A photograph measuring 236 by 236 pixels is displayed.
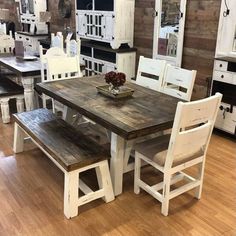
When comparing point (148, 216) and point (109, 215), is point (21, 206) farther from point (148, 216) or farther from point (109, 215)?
point (148, 216)

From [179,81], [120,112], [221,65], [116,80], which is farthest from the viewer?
[221,65]

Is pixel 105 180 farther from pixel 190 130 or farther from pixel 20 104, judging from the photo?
pixel 20 104

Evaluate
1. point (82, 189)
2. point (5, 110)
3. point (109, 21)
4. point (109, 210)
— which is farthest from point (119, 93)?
point (109, 21)

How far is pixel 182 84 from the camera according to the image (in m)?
2.50

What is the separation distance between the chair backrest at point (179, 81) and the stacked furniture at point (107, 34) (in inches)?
71.3

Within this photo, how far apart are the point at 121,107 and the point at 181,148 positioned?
1.87ft

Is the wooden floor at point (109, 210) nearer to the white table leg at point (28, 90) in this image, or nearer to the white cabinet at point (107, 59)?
the white table leg at point (28, 90)

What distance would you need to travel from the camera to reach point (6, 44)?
4531 mm

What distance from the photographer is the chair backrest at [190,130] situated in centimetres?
172

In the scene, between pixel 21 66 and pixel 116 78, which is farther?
pixel 21 66

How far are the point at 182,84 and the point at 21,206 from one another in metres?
1.63

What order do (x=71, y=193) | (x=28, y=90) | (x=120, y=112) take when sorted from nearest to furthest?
(x=71, y=193) < (x=120, y=112) < (x=28, y=90)

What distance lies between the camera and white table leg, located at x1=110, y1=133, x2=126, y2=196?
2115mm

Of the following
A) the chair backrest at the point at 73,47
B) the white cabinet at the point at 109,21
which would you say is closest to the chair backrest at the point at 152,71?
the chair backrest at the point at 73,47
